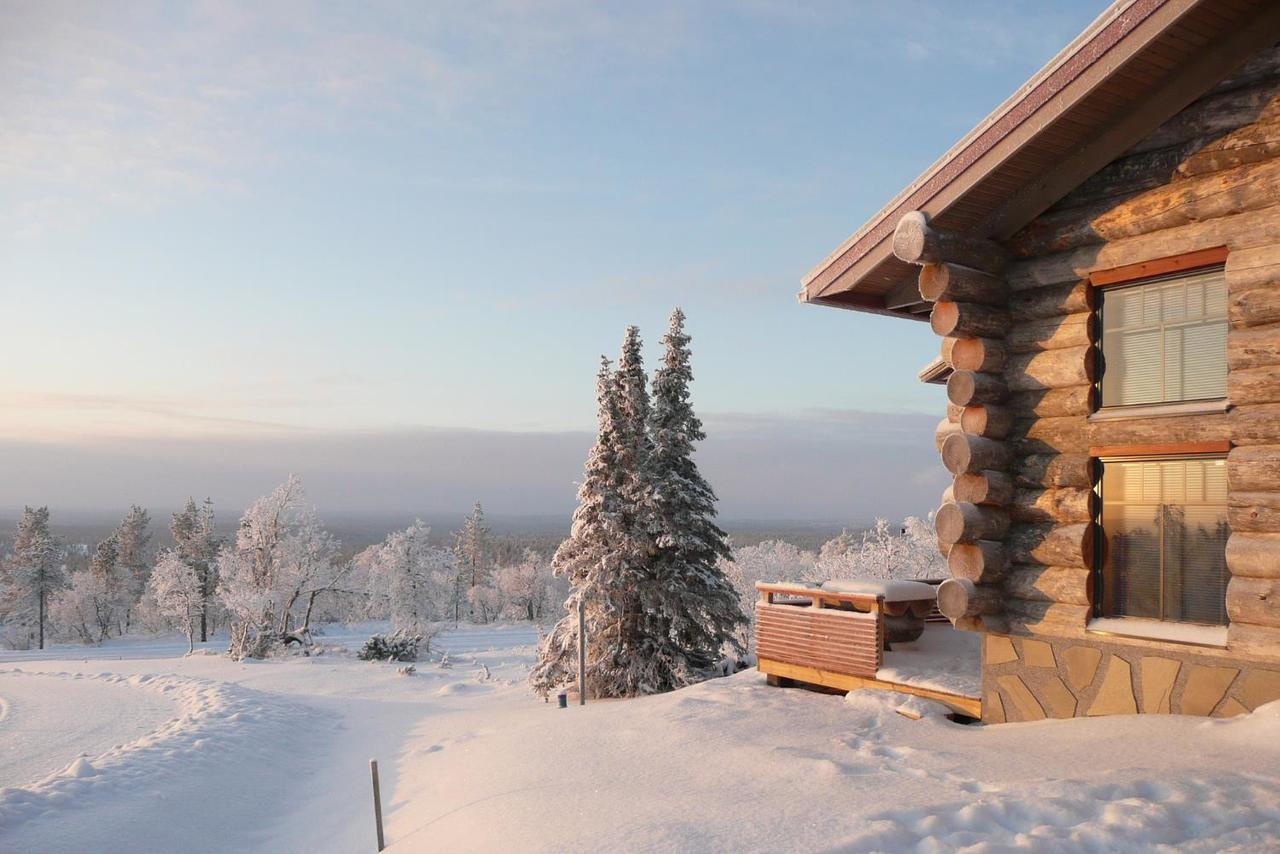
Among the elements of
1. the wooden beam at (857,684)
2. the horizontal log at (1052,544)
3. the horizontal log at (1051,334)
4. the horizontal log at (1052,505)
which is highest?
the horizontal log at (1051,334)

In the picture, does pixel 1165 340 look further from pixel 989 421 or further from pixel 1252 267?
pixel 989 421

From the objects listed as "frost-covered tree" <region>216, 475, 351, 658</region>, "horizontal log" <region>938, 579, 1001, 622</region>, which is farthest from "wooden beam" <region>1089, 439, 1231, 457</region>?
"frost-covered tree" <region>216, 475, 351, 658</region>

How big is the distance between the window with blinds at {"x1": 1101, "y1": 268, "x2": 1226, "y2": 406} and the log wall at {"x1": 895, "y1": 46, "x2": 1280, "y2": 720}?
0.67ft

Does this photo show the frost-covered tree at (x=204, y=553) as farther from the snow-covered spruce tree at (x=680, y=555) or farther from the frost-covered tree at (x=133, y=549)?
the snow-covered spruce tree at (x=680, y=555)

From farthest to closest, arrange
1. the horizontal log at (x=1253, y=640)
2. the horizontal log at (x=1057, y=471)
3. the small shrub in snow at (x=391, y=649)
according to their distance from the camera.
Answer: the small shrub in snow at (x=391, y=649) → the horizontal log at (x=1057, y=471) → the horizontal log at (x=1253, y=640)

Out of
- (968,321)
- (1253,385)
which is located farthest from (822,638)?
(1253,385)

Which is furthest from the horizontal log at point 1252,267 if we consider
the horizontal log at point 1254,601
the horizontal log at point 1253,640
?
the horizontal log at point 1253,640

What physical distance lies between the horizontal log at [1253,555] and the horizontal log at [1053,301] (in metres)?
2.66

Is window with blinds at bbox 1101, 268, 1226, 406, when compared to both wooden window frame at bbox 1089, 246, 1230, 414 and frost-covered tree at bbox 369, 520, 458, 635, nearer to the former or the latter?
wooden window frame at bbox 1089, 246, 1230, 414

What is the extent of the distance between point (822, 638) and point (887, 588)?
1.17 metres

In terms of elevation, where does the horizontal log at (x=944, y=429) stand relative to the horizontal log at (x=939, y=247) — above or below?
below

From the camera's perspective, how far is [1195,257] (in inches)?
317

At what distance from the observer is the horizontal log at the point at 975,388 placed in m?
9.34

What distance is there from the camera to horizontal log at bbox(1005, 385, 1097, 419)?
8.84 m
